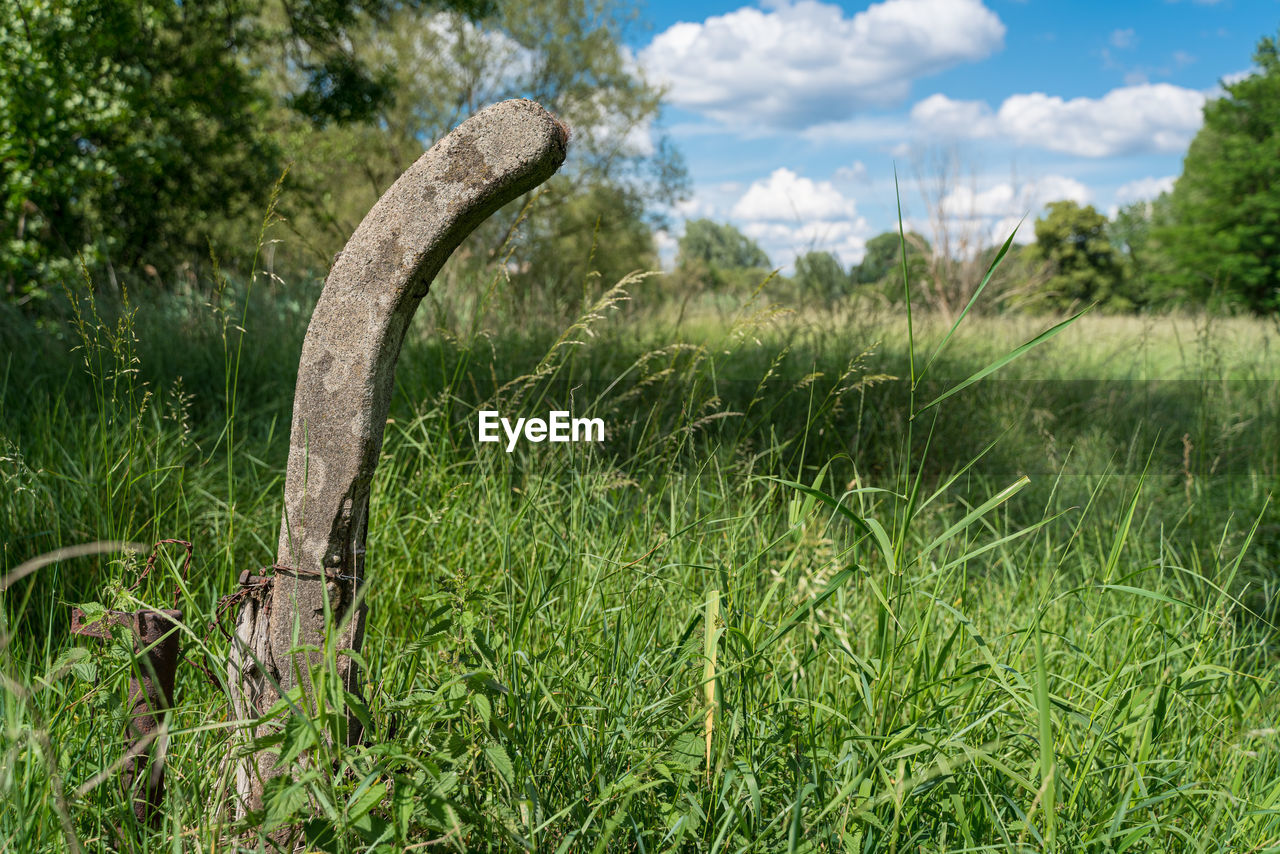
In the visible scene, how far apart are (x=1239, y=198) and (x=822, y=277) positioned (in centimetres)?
2772

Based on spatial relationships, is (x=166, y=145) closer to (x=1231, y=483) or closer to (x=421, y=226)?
(x=421, y=226)

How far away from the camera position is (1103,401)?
5.73 meters

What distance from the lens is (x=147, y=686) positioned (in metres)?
1.57

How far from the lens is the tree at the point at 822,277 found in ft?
20.7

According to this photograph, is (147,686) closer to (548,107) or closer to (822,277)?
(822,277)

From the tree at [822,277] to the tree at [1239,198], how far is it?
2229 centimetres

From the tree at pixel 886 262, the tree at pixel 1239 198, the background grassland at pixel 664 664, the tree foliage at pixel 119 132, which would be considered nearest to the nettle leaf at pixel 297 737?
the background grassland at pixel 664 664

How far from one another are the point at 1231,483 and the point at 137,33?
37.9ft

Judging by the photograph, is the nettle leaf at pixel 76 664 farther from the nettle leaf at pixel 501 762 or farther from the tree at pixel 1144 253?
the tree at pixel 1144 253

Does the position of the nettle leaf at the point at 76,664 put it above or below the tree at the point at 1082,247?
below

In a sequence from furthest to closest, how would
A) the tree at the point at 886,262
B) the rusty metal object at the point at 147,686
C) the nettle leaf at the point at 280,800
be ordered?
the tree at the point at 886,262 → the rusty metal object at the point at 147,686 → the nettle leaf at the point at 280,800

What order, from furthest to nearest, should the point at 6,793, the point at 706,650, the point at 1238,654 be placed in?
the point at 1238,654, the point at 706,650, the point at 6,793

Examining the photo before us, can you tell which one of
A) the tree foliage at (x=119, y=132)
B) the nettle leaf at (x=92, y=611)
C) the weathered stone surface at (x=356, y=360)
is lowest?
the nettle leaf at (x=92, y=611)

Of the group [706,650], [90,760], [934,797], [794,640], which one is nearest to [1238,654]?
[794,640]
